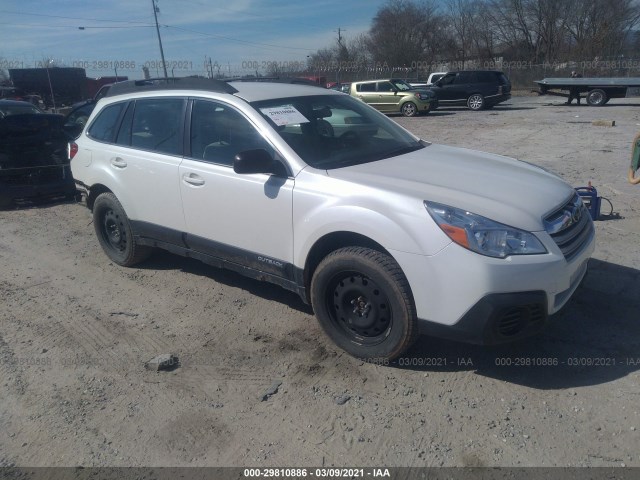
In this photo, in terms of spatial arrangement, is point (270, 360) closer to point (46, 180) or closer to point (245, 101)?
point (245, 101)

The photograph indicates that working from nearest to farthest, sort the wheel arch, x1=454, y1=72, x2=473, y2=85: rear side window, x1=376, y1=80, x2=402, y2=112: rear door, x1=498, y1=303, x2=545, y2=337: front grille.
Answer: x1=498, y1=303, x2=545, y2=337: front grille, the wheel arch, x1=376, y1=80, x2=402, y2=112: rear door, x1=454, y1=72, x2=473, y2=85: rear side window

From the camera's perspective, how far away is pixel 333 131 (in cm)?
436

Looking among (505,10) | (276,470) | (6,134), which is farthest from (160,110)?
(505,10)

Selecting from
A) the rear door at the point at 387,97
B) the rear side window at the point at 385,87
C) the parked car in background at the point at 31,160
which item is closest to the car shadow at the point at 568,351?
the parked car in background at the point at 31,160

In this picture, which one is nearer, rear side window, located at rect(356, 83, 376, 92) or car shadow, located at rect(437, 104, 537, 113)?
rear side window, located at rect(356, 83, 376, 92)

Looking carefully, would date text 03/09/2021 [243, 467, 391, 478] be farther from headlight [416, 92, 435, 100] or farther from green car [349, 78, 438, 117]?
headlight [416, 92, 435, 100]

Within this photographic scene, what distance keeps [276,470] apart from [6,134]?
753 centimetres

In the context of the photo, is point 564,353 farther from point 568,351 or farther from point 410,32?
point 410,32

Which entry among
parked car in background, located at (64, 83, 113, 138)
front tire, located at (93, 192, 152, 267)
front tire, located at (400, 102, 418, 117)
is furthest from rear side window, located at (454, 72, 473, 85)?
front tire, located at (93, 192, 152, 267)

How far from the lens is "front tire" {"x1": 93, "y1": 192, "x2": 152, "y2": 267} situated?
537cm

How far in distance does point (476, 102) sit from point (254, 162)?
23.7m

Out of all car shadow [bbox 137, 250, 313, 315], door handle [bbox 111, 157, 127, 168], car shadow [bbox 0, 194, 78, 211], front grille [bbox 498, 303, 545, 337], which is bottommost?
car shadow [bbox 137, 250, 313, 315]

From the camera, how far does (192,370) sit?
369cm

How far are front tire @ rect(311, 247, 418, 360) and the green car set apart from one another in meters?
20.8
